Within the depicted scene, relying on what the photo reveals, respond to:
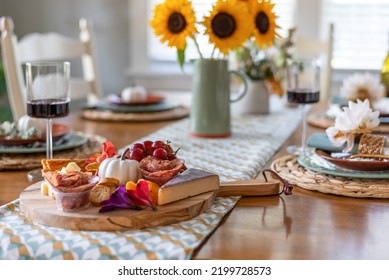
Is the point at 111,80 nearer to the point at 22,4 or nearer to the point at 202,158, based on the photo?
the point at 22,4

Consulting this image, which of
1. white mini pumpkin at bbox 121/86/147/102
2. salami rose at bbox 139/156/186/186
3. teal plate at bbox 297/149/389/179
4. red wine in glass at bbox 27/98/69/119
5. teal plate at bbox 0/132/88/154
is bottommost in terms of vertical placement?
teal plate at bbox 297/149/389/179

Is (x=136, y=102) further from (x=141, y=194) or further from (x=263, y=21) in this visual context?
Answer: (x=141, y=194)

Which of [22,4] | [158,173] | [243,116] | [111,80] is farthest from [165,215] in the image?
[22,4]

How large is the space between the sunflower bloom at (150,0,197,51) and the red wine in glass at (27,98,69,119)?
382 mm

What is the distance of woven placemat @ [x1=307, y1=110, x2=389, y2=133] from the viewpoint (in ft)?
5.83

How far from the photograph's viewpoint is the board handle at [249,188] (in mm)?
1118

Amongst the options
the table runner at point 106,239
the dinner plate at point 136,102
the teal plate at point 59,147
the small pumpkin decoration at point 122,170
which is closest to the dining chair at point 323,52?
the dinner plate at point 136,102

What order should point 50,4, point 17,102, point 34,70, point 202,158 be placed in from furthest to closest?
point 50,4 < point 17,102 < point 202,158 < point 34,70

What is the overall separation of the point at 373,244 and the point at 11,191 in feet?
2.23

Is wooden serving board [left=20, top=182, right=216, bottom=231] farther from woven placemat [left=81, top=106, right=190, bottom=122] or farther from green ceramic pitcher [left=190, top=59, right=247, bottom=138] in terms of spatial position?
woven placemat [left=81, top=106, right=190, bottom=122]

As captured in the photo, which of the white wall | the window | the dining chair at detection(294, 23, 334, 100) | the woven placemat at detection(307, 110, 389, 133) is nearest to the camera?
the woven placemat at detection(307, 110, 389, 133)

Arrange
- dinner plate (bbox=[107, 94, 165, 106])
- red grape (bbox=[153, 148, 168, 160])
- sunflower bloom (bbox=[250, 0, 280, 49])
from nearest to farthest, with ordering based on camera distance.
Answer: red grape (bbox=[153, 148, 168, 160]) → sunflower bloom (bbox=[250, 0, 280, 49]) → dinner plate (bbox=[107, 94, 165, 106])

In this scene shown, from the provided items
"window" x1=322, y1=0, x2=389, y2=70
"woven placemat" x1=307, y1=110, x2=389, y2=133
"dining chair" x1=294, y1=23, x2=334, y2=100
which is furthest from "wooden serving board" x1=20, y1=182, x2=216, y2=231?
"window" x1=322, y1=0, x2=389, y2=70
